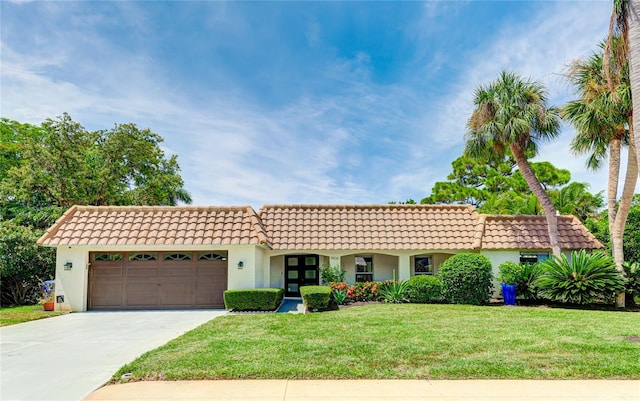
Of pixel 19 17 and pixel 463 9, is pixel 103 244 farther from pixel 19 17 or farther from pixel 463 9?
pixel 463 9

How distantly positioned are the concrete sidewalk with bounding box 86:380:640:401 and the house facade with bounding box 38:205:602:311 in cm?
1002

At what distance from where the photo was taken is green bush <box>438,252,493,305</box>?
50.8ft

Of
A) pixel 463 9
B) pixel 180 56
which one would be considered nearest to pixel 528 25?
pixel 463 9

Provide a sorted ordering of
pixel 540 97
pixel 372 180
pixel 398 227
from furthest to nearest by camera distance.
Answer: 1. pixel 372 180
2. pixel 398 227
3. pixel 540 97

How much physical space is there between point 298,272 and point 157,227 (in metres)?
7.07

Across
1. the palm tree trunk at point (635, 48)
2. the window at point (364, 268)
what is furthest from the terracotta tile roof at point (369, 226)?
the palm tree trunk at point (635, 48)

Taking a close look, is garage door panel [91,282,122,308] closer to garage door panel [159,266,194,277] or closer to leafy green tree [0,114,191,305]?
garage door panel [159,266,194,277]

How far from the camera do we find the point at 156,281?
1600 centimetres

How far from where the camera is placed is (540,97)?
17453mm

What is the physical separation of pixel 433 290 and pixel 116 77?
15.0m

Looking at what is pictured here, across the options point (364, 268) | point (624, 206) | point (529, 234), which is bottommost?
point (364, 268)

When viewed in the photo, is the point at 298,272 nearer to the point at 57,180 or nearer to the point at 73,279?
the point at 73,279

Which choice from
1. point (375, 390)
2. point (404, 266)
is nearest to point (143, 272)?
point (404, 266)

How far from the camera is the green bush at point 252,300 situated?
14469 millimetres
